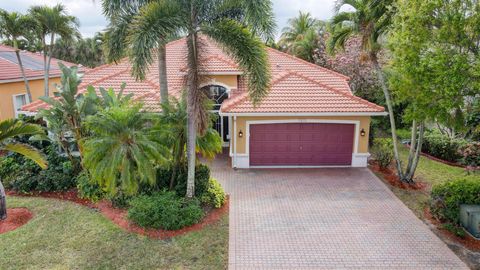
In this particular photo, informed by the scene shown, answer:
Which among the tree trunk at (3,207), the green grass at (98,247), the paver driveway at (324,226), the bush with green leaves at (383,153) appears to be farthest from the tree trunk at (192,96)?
the bush with green leaves at (383,153)

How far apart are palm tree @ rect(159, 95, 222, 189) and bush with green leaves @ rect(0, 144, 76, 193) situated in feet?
14.1

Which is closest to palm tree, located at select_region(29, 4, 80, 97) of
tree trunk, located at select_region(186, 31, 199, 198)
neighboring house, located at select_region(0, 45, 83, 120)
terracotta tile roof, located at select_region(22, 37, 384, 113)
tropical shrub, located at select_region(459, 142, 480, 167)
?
neighboring house, located at select_region(0, 45, 83, 120)

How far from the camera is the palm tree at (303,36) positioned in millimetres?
27703

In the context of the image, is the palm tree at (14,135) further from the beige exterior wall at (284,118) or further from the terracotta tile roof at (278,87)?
the beige exterior wall at (284,118)

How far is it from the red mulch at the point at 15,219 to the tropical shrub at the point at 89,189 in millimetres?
1670

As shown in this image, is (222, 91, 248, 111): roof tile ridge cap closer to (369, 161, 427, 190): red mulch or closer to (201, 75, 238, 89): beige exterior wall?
(201, 75, 238, 89): beige exterior wall

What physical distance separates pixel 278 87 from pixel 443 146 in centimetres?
911

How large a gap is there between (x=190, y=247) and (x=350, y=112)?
9.24 meters

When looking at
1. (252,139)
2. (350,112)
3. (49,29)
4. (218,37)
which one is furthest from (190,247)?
(49,29)

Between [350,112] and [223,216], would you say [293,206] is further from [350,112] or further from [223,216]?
[350,112]

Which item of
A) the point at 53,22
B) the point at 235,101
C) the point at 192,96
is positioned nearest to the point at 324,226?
the point at 192,96

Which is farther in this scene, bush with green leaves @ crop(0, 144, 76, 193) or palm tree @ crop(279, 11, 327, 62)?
palm tree @ crop(279, 11, 327, 62)

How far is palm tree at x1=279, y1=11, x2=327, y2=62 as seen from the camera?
2770cm

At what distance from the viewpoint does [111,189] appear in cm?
1102
